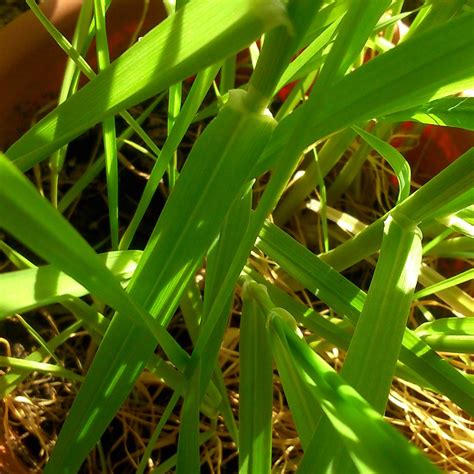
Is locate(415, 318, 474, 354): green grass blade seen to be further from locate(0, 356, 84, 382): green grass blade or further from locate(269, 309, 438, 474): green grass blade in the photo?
locate(0, 356, 84, 382): green grass blade

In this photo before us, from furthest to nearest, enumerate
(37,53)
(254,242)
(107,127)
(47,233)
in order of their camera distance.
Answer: (37,53)
(107,127)
(254,242)
(47,233)

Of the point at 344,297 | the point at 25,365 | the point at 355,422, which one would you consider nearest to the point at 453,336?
the point at 344,297

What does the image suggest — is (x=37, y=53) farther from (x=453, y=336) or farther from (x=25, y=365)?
(x=453, y=336)

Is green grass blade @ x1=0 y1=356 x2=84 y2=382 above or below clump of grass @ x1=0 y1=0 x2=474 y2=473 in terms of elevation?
below

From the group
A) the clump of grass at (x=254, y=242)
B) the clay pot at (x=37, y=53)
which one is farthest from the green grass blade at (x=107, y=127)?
the clay pot at (x=37, y=53)

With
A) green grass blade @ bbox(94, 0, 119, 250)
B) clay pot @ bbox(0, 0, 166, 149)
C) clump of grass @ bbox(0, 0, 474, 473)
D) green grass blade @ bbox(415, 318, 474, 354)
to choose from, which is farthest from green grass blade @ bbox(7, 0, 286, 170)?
clay pot @ bbox(0, 0, 166, 149)

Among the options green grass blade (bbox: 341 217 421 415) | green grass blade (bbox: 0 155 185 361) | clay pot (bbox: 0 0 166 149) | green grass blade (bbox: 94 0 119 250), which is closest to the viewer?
green grass blade (bbox: 0 155 185 361)
